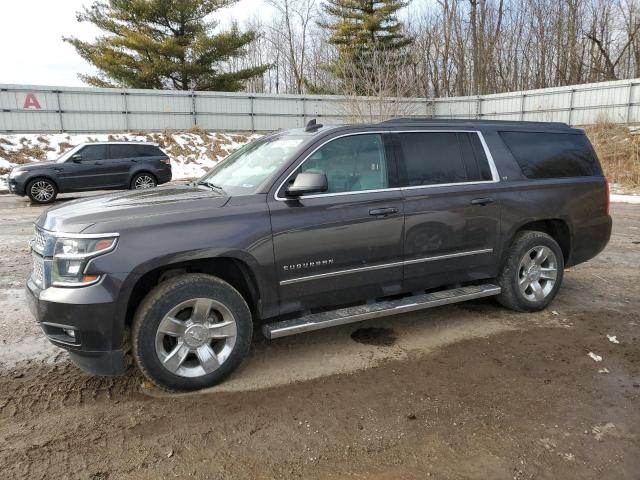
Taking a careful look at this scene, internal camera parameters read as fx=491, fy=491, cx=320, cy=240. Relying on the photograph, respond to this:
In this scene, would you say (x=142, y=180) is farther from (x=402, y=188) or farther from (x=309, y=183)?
(x=309, y=183)

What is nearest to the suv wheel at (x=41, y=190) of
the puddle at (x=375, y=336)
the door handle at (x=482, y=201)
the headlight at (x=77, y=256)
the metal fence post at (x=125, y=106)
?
the metal fence post at (x=125, y=106)

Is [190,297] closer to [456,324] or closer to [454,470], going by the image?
[454,470]

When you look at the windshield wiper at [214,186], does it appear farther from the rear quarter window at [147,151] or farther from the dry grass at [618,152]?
the dry grass at [618,152]

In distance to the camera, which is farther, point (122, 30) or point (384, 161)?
point (122, 30)

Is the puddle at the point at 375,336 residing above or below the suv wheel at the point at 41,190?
below

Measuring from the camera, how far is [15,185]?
548 inches

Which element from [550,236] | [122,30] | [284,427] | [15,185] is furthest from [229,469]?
[122,30]

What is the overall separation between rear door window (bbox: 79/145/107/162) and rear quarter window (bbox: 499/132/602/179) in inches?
524

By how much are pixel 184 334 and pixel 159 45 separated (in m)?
27.2

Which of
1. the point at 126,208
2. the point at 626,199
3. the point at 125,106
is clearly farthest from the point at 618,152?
the point at 125,106

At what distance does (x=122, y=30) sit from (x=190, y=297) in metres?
A: 28.7

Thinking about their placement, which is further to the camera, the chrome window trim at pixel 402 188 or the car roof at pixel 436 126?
Answer: the car roof at pixel 436 126

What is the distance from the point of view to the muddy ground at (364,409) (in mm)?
2682

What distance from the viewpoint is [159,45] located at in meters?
26.8
